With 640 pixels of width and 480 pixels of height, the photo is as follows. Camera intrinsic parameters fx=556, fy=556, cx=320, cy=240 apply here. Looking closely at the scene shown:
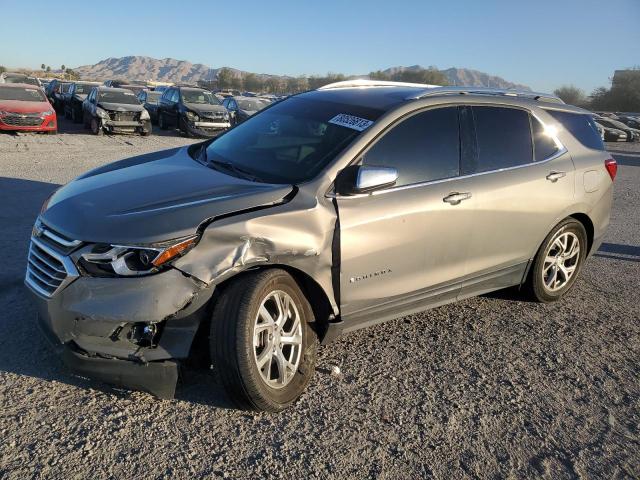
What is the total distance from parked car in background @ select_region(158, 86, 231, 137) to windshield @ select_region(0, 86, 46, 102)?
4.57 meters

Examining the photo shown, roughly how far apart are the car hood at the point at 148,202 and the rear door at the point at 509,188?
5.35ft

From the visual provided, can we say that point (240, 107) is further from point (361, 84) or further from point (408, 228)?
point (408, 228)

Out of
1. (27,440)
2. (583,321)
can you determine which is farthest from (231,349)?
(583,321)

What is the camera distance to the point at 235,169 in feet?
12.7

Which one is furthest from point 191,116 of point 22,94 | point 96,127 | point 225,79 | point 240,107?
point 225,79

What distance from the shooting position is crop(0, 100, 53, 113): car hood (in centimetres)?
1541

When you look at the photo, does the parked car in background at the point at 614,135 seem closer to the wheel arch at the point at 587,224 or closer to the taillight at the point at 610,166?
the taillight at the point at 610,166

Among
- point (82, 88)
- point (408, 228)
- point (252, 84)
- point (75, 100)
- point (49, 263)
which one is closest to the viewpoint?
point (49, 263)

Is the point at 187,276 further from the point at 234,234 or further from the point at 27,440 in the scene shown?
the point at 27,440

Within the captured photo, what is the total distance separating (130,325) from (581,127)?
4.43m

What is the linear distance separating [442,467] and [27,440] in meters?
2.07

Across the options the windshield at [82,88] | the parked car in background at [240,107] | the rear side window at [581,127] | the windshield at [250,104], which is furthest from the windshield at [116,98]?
the rear side window at [581,127]

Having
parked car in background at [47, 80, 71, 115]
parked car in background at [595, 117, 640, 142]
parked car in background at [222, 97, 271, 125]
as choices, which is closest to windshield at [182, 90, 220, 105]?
parked car in background at [222, 97, 271, 125]

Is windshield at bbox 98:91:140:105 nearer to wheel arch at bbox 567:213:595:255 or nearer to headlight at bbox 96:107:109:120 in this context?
headlight at bbox 96:107:109:120
